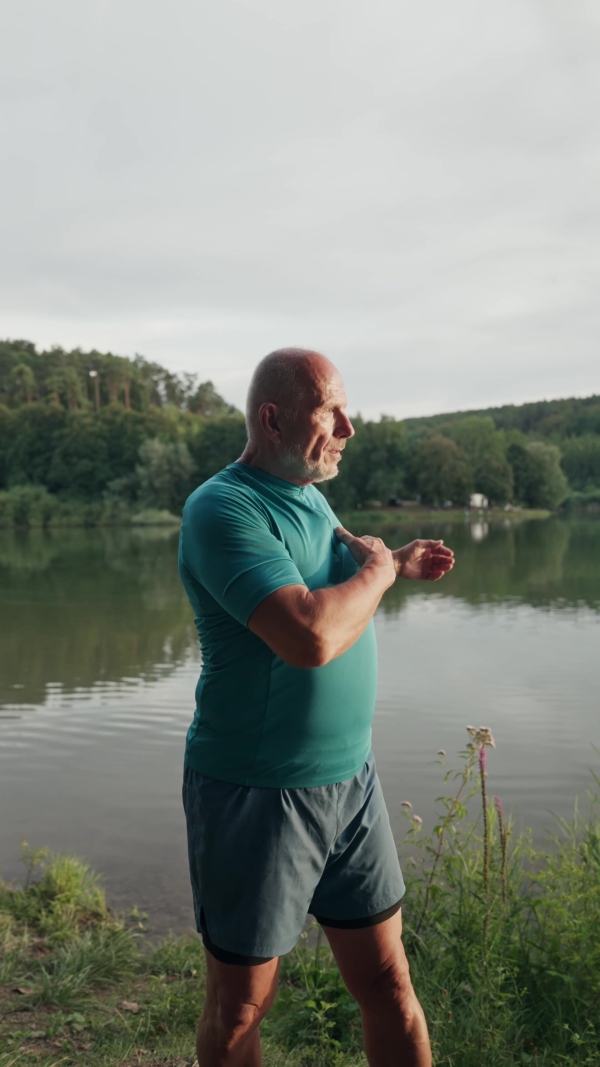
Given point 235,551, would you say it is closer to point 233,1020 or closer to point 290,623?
point 290,623

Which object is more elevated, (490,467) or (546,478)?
(490,467)

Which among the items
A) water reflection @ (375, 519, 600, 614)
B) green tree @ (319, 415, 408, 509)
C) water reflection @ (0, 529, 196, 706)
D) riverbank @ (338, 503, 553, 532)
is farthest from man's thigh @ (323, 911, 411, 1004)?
green tree @ (319, 415, 408, 509)

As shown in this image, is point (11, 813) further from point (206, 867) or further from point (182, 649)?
point (182, 649)

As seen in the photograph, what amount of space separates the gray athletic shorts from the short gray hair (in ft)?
2.80

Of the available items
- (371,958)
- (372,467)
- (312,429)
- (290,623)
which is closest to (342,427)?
(312,429)

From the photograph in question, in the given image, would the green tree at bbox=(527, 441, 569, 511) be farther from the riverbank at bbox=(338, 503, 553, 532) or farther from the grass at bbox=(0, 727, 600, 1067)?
the grass at bbox=(0, 727, 600, 1067)

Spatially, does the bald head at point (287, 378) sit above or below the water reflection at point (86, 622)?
above

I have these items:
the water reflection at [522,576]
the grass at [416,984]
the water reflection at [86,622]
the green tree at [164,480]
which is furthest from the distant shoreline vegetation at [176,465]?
the grass at [416,984]

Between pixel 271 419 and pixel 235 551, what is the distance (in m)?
0.39

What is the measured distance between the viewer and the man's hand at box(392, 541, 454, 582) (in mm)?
2593

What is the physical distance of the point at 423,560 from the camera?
8.66ft

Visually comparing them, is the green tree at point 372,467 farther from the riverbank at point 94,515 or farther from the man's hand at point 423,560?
the man's hand at point 423,560

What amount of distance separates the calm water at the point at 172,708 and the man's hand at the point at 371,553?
313cm

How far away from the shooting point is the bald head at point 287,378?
2271 mm
